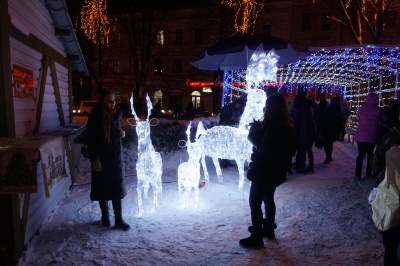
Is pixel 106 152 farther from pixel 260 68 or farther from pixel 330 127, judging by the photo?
pixel 330 127

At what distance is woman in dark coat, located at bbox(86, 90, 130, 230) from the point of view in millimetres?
4188

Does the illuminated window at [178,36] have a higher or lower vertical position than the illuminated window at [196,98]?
higher

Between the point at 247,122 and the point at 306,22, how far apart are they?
28.2 m

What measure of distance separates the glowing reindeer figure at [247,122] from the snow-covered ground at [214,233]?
31.6 inches

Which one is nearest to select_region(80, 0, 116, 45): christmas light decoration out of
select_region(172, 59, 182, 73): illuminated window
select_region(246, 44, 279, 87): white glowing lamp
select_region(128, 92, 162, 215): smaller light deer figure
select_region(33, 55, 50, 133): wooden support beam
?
select_region(172, 59, 182, 73): illuminated window

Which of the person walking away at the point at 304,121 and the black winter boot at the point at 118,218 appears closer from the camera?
the black winter boot at the point at 118,218

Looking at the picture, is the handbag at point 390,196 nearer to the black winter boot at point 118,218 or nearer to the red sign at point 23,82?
the black winter boot at point 118,218

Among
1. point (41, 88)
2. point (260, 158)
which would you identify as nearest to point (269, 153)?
point (260, 158)

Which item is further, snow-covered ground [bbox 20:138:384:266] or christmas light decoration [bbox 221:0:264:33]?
christmas light decoration [bbox 221:0:264:33]

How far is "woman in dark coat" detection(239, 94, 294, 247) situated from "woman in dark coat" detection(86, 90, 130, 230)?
1894mm

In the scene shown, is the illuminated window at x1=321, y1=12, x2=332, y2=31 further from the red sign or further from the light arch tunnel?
the red sign

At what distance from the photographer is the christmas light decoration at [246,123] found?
5766 millimetres

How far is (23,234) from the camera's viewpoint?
380cm

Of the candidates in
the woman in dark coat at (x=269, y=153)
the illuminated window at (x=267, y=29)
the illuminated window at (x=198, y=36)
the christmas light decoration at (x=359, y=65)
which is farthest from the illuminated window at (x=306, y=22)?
the woman in dark coat at (x=269, y=153)
